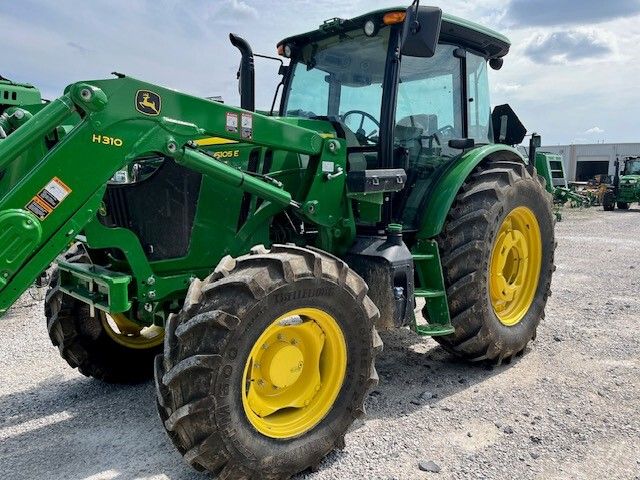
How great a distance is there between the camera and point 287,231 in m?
3.99

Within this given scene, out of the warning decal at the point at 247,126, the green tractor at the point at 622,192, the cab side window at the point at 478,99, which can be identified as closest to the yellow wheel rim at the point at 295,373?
the warning decal at the point at 247,126

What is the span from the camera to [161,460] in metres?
3.12

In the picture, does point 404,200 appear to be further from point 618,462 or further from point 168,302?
point 618,462

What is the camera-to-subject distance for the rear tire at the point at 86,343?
13.1ft

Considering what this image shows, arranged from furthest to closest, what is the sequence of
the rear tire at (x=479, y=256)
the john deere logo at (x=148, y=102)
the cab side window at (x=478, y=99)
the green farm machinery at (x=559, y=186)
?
1. the green farm machinery at (x=559, y=186)
2. the cab side window at (x=478, y=99)
3. the rear tire at (x=479, y=256)
4. the john deere logo at (x=148, y=102)

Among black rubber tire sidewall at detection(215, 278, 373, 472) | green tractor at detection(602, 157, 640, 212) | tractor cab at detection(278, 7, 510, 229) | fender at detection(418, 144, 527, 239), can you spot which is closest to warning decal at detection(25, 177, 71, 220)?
black rubber tire sidewall at detection(215, 278, 373, 472)

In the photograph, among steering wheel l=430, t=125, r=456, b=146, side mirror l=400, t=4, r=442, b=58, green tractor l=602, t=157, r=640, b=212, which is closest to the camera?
side mirror l=400, t=4, r=442, b=58

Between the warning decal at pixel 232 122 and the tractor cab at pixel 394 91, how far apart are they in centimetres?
108

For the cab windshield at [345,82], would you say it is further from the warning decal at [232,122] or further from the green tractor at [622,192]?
the green tractor at [622,192]

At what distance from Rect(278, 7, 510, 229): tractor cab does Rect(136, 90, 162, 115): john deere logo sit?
5.09ft

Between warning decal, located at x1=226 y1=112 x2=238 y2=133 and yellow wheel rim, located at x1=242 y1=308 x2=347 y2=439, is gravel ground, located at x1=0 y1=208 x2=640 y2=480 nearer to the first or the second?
yellow wheel rim, located at x1=242 y1=308 x2=347 y2=439

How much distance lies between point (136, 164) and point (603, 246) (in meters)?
10.6

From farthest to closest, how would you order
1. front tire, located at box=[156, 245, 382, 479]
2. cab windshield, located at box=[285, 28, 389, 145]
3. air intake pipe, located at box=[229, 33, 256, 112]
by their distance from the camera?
1. air intake pipe, located at box=[229, 33, 256, 112]
2. cab windshield, located at box=[285, 28, 389, 145]
3. front tire, located at box=[156, 245, 382, 479]

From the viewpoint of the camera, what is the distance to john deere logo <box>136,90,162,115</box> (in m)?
2.92
